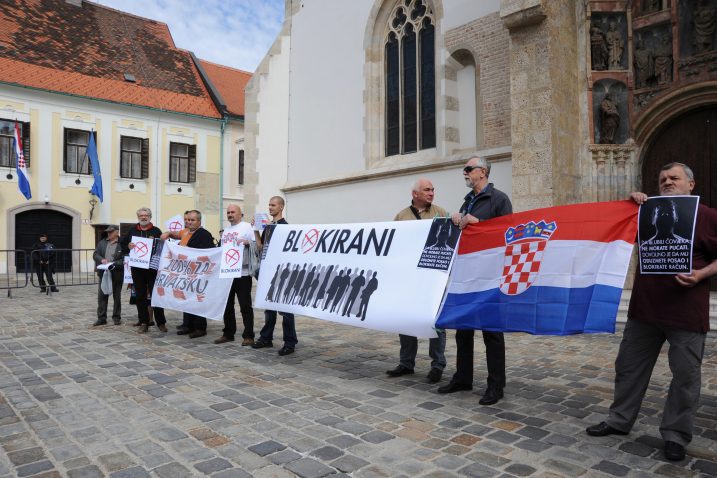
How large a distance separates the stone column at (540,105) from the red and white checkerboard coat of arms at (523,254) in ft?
16.6

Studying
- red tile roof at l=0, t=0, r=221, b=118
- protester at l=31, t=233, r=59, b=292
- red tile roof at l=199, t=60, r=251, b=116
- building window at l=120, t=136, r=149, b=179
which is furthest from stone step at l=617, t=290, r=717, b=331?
red tile roof at l=199, t=60, r=251, b=116

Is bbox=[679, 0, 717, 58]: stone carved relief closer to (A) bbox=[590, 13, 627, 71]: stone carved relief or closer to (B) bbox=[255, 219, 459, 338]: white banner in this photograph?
(A) bbox=[590, 13, 627, 71]: stone carved relief

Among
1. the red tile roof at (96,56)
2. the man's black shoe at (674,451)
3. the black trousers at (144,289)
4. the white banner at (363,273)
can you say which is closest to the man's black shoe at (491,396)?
the white banner at (363,273)

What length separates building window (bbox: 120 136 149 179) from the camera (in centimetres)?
2816

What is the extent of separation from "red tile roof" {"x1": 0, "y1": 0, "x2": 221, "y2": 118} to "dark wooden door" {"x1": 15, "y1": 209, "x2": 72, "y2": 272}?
237 inches

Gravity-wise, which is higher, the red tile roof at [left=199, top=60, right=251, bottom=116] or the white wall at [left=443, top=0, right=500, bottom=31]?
the red tile roof at [left=199, top=60, right=251, bottom=116]

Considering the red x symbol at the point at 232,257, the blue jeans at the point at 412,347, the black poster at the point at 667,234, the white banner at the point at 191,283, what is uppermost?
the black poster at the point at 667,234

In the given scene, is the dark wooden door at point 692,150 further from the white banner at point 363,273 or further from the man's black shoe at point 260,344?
the man's black shoe at point 260,344

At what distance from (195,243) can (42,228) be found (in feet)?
68.8

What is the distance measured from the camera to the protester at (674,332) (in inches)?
139

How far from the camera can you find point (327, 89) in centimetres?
1645

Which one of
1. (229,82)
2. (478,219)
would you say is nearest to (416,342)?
(478,219)

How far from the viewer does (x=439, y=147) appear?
1319cm

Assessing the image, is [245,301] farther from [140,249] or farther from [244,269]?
[140,249]
